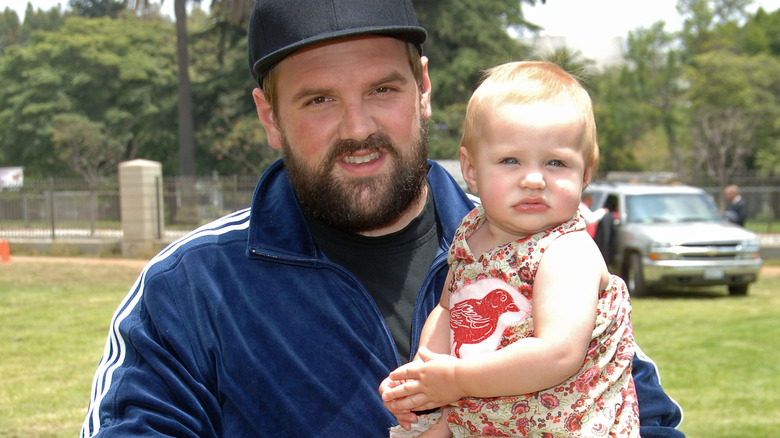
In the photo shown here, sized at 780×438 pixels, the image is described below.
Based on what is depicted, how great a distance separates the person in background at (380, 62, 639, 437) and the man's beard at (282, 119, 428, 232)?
33cm

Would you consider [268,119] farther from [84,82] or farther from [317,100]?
[84,82]

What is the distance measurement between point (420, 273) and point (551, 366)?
698mm

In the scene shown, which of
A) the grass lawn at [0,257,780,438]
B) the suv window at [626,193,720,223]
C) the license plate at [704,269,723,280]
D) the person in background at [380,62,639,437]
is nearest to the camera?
the person in background at [380,62,639,437]

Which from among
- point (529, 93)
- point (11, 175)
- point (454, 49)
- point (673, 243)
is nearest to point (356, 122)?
point (529, 93)

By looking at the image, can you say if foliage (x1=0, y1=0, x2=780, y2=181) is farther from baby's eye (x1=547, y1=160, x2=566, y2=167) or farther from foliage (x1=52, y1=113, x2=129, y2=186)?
baby's eye (x1=547, y1=160, x2=566, y2=167)

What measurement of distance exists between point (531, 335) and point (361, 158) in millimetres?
791

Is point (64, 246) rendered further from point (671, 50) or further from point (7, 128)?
point (671, 50)

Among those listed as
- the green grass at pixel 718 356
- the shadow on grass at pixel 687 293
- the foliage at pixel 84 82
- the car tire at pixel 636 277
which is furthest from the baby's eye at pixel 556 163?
the foliage at pixel 84 82

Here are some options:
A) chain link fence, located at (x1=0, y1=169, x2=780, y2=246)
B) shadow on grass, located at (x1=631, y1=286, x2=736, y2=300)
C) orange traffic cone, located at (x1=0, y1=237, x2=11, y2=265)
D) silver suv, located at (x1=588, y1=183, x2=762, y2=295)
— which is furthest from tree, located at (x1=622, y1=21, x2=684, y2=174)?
orange traffic cone, located at (x1=0, y1=237, x2=11, y2=265)

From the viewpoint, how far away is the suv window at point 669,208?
53.0ft

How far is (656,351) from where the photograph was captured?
10398mm

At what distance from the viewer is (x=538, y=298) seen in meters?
2.00

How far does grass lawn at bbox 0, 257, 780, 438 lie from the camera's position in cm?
758

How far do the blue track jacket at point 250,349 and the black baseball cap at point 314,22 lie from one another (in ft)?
1.77
